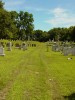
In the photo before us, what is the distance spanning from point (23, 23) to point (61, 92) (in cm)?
12577

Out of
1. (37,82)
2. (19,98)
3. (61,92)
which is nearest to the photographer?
(19,98)

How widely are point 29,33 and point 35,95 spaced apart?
12946 cm

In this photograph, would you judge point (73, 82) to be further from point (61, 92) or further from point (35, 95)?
point (35, 95)

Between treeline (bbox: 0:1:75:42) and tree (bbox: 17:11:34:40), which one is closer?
treeline (bbox: 0:1:75:42)

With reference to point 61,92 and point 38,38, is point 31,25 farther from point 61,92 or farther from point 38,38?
point 61,92

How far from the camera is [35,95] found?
10.6 metres

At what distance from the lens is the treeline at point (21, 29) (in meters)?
100

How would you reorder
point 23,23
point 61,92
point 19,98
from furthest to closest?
1. point 23,23
2. point 61,92
3. point 19,98

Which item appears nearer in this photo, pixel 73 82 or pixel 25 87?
pixel 25 87

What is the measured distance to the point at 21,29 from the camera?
138 metres

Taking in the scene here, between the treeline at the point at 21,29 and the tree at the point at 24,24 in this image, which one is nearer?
the treeline at the point at 21,29

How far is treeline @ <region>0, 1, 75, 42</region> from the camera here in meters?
100

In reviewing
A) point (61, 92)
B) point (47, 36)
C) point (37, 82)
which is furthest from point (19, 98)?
point (47, 36)

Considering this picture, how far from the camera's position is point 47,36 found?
170 meters
